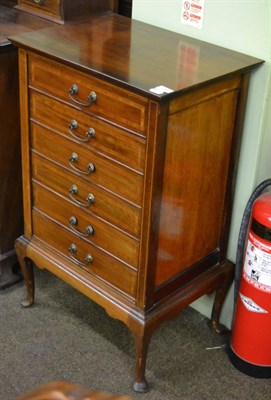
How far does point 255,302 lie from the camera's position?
2014mm

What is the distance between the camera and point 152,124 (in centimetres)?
167

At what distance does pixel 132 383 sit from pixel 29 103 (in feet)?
3.04

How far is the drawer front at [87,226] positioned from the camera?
1.91 metres

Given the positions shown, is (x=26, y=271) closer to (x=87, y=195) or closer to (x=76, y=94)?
(x=87, y=195)

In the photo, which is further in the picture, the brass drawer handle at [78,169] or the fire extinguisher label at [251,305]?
the fire extinguisher label at [251,305]

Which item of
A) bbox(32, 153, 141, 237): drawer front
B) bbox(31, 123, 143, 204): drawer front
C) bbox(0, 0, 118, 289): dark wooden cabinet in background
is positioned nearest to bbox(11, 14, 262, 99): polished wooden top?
bbox(0, 0, 118, 289): dark wooden cabinet in background

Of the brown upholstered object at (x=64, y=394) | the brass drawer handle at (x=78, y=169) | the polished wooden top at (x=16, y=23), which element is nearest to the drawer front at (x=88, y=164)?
the brass drawer handle at (x=78, y=169)

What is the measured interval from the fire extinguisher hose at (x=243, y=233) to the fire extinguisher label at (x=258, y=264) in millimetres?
95

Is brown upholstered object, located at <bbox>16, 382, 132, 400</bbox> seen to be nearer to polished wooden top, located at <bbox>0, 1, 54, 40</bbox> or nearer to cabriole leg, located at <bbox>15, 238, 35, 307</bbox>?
cabriole leg, located at <bbox>15, 238, 35, 307</bbox>

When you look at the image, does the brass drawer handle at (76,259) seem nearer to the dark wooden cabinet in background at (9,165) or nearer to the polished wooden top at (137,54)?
the dark wooden cabinet in background at (9,165)

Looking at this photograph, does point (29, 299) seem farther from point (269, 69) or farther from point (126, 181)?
point (269, 69)

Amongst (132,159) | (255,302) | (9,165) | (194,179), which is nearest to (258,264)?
(255,302)

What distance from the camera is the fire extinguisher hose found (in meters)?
2.00

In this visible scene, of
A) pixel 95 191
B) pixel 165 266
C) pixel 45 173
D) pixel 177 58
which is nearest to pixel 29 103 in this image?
pixel 45 173
